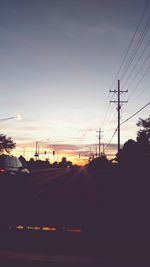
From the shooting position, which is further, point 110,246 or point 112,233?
point 112,233

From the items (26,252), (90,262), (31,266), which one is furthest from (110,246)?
(31,266)

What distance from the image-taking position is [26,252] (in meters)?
5.56

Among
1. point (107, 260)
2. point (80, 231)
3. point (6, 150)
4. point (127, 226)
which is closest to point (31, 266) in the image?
point (107, 260)

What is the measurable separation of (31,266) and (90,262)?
901mm

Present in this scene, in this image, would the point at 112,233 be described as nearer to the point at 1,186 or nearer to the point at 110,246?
the point at 110,246

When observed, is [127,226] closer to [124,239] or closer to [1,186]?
[124,239]

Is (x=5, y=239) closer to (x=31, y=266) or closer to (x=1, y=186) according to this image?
(x=31, y=266)

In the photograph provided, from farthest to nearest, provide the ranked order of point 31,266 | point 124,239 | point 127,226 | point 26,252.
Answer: point 127,226 → point 124,239 → point 26,252 → point 31,266

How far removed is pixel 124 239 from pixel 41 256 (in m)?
1.96

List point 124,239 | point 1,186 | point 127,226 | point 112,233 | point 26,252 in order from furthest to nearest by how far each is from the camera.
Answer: point 1,186 < point 127,226 < point 112,233 < point 124,239 < point 26,252

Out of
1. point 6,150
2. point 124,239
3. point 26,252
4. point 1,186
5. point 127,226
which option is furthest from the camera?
point 6,150

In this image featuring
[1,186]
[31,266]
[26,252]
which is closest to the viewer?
[31,266]

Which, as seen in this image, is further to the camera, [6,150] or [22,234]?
[6,150]

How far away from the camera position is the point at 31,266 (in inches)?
187
